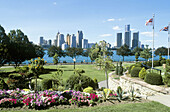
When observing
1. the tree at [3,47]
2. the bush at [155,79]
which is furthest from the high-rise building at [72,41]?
the bush at [155,79]

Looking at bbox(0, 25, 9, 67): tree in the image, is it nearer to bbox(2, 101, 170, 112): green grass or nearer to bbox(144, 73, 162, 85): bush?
bbox(2, 101, 170, 112): green grass

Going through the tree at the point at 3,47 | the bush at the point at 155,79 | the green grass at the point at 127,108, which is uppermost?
the tree at the point at 3,47

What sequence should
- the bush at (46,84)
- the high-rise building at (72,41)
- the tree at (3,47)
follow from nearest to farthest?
the bush at (46,84) < the tree at (3,47) < the high-rise building at (72,41)

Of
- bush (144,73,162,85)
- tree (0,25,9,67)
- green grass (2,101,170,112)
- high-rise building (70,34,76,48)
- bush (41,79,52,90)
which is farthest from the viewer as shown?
high-rise building (70,34,76,48)

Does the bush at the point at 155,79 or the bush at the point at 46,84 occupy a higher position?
the bush at the point at 155,79

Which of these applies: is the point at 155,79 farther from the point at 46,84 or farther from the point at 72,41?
the point at 72,41

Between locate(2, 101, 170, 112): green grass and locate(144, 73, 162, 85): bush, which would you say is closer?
locate(2, 101, 170, 112): green grass

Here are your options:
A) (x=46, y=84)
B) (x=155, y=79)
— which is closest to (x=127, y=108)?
(x=155, y=79)

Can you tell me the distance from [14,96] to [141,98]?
619 cm

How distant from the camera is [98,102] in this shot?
20.7ft

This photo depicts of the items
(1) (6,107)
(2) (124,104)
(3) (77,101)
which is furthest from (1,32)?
(2) (124,104)

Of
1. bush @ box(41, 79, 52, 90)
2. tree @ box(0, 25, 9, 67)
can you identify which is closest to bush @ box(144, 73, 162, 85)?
bush @ box(41, 79, 52, 90)

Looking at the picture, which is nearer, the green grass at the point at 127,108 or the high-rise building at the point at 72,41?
the green grass at the point at 127,108

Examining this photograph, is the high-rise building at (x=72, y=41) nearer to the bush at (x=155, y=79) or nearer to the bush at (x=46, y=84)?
the bush at (x=46, y=84)
